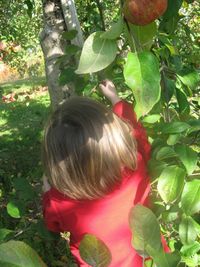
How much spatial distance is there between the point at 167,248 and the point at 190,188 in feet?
1.38

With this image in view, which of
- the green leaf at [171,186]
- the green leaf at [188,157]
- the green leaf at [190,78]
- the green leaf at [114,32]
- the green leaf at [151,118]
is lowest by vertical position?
the green leaf at [171,186]

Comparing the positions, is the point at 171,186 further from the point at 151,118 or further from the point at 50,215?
the point at 50,215

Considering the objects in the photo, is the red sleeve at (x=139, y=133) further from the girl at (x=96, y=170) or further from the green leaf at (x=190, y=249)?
the green leaf at (x=190, y=249)

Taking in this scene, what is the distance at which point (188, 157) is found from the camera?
3.74ft

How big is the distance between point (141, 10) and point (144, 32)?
10 cm

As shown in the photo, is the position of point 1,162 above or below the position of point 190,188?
below

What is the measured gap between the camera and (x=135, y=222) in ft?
2.19

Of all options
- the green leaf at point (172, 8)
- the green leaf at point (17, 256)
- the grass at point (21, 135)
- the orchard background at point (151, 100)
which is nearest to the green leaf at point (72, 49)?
the orchard background at point (151, 100)

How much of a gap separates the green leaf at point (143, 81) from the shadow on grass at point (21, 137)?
72.2 inches

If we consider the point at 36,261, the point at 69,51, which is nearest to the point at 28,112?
the point at 69,51

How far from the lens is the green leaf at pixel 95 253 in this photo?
0.62 meters

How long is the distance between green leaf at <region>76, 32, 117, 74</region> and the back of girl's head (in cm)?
43

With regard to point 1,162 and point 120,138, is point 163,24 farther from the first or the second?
point 1,162

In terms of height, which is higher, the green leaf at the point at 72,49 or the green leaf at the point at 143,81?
the green leaf at the point at 143,81
